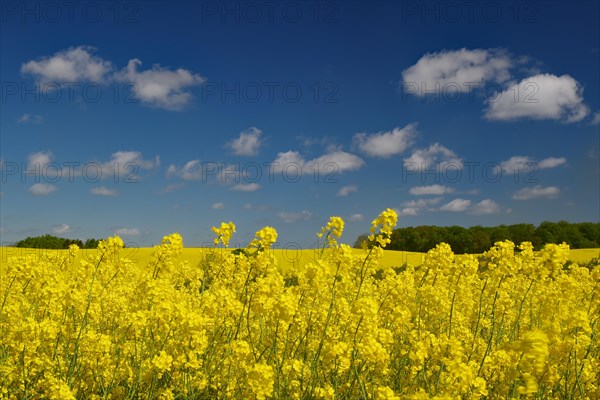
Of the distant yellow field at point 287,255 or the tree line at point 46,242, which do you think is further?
the tree line at point 46,242

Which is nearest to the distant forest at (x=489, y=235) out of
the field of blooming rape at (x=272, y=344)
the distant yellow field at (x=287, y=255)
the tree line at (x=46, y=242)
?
the distant yellow field at (x=287, y=255)

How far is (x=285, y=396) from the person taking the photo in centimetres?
459

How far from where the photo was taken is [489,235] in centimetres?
3697

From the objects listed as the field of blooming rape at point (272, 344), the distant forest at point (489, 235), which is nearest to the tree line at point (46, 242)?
the distant forest at point (489, 235)

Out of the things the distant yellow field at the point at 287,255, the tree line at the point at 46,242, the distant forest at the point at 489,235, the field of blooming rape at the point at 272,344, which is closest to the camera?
the field of blooming rape at the point at 272,344

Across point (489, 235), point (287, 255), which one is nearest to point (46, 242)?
point (287, 255)

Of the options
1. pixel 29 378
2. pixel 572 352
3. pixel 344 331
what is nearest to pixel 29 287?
pixel 29 378

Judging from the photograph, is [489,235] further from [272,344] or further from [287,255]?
[272,344]

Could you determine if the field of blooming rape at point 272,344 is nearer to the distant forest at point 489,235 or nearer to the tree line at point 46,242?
the tree line at point 46,242

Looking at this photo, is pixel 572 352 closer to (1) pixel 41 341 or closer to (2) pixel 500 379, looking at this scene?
(2) pixel 500 379

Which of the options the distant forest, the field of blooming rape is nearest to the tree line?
the distant forest

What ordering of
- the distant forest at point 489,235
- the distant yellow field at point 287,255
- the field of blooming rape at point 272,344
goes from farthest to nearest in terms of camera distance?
1. the distant forest at point 489,235
2. the distant yellow field at point 287,255
3. the field of blooming rape at point 272,344

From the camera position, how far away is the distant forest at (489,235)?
37031 mm

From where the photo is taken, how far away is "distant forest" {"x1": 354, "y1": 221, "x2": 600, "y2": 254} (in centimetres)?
3703
